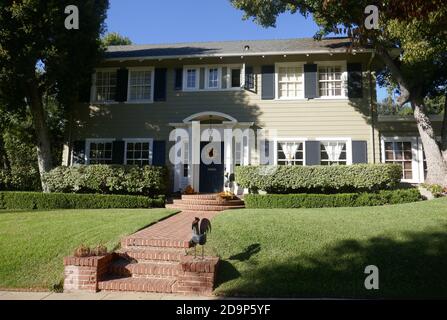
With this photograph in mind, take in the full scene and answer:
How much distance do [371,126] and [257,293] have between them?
33.3 feet

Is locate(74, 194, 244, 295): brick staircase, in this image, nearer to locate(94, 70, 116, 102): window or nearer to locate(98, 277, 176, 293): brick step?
locate(98, 277, 176, 293): brick step

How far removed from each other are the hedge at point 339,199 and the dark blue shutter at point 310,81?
14.5ft

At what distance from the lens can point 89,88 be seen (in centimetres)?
1566

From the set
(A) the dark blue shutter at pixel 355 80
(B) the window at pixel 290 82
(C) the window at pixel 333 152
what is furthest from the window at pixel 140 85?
(A) the dark blue shutter at pixel 355 80

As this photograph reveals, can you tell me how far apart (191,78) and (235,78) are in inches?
73.9

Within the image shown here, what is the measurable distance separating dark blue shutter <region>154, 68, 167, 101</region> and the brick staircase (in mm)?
8047

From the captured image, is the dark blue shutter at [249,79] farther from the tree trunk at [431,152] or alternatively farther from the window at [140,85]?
the tree trunk at [431,152]

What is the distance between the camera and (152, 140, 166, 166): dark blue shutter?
1462 cm

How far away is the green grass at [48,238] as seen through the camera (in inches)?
248

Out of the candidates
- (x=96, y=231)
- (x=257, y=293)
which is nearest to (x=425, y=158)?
(x=257, y=293)

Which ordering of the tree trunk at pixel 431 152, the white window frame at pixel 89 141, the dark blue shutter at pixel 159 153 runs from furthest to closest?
the white window frame at pixel 89 141, the dark blue shutter at pixel 159 153, the tree trunk at pixel 431 152

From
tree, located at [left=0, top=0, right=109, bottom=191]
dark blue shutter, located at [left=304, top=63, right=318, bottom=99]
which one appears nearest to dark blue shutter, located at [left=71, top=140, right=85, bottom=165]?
tree, located at [left=0, top=0, right=109, bottom=191]

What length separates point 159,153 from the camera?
14664 millimetres
